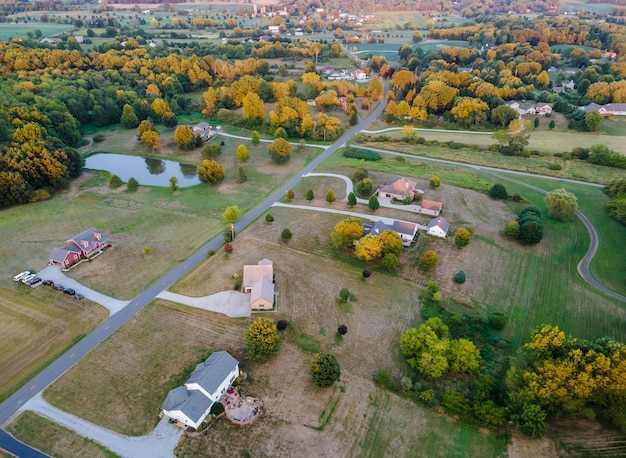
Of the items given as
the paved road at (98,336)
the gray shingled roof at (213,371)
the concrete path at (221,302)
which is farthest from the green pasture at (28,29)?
the gray shingled roof at (213,371)

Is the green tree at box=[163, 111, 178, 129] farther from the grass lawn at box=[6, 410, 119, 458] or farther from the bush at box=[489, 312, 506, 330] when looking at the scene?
the bush at box=[489, 312, 506, 330]

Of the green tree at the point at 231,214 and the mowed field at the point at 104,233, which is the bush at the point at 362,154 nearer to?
the mowed field at the point at 104,233

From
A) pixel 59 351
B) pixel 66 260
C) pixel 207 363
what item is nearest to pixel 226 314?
pixel 207 363

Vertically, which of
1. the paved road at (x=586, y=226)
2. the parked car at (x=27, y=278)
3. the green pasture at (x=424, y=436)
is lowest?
the green pasture at (x=424, y=436)

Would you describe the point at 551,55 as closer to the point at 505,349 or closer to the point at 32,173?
the point at 505,349

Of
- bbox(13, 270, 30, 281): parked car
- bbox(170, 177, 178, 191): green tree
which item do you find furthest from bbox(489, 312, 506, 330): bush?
bbox(13, 270, 30, 281): parked car

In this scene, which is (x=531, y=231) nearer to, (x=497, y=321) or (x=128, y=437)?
(x=497, y=321)
